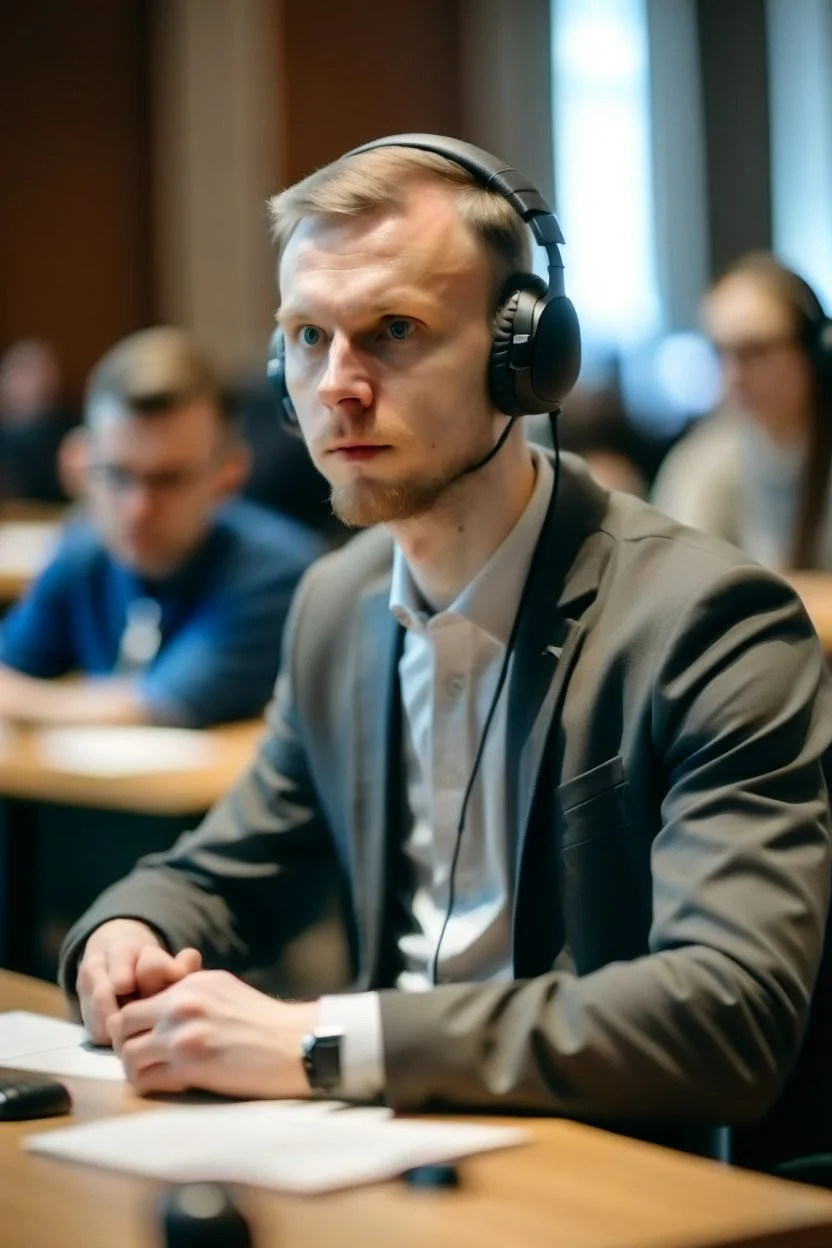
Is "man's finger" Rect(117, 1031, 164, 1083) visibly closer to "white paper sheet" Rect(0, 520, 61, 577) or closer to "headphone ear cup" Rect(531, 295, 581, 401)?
→ "headphone ear cup" Rect(531, 295, 581, 401)

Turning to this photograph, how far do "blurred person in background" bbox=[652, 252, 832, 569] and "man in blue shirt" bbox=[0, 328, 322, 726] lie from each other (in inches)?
41.6

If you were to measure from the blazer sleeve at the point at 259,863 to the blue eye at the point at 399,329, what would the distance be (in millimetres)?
366

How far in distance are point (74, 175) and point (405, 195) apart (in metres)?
6.44

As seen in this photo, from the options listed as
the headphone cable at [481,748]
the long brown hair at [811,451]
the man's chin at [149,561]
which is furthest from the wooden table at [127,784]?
the long brown hair at [811,451]

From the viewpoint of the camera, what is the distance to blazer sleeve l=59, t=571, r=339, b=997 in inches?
64.1

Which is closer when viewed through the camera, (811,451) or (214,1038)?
(214,1038)

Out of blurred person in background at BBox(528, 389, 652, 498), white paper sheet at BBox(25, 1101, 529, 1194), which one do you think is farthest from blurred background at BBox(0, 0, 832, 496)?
white paper sheet at BBox(25, 1101, 529, 1194)

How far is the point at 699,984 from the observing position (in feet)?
3.90

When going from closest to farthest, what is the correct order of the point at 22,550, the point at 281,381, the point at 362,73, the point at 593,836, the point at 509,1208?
the point at 509,1208 → the point at 593,836 → the point at 281,381 → the point at 22,550 → the point at 362,73

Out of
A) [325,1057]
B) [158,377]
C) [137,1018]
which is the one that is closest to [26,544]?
[158,377]

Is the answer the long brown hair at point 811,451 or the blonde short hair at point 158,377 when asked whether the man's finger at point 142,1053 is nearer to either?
the blonde short hair at point 158,377

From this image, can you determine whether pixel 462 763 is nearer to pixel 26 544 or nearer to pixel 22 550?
pixel 22 550

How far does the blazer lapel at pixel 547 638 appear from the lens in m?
1.42

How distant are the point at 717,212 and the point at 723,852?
807cm
